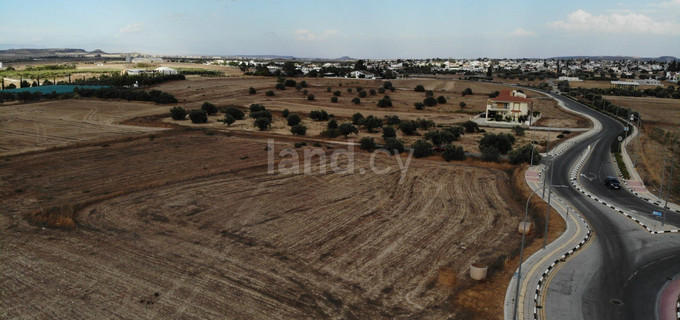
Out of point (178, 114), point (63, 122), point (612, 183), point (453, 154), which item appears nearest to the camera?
point (612, 183)

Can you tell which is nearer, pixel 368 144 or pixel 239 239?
pixel 239 239

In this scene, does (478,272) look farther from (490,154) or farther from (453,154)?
(490,154)

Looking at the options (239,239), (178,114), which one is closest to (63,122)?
(178,114)

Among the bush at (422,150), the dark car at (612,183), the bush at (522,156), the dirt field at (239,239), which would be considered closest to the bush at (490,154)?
the bush at (522,156)

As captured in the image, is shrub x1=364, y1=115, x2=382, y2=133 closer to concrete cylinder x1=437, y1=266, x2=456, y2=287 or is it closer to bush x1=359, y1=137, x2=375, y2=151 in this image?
bush x1=359, y1=137, x2=375, y2=151

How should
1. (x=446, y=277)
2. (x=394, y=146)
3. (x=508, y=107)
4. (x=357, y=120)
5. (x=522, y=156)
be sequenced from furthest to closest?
(x=508, y=107), (x=357, y=120), (x=394, y=146), (x=522, y=156), (x=446, y=277)

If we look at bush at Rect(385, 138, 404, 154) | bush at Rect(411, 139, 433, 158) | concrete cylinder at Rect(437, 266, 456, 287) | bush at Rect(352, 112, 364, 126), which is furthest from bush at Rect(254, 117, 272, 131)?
concrete cylinder at Rect(437, 266, 456, 287)

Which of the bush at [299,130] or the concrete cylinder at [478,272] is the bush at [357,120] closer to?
the bush at [299,130]
